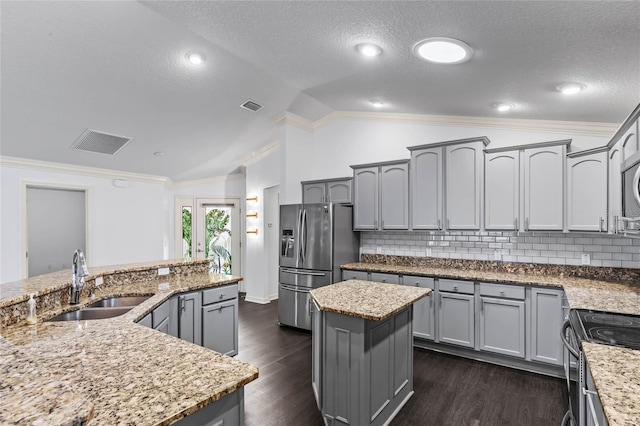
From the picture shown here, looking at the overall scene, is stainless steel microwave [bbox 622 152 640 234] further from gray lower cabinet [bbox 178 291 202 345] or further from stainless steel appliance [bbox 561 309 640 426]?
gray lower cabinet [bbox 178 291 202 345]

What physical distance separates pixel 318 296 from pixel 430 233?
2377mm

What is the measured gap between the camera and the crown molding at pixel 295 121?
16.5 feet

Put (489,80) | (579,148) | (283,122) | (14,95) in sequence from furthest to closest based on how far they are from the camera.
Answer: (283,122)
(579,148)
(14,95)
(489,80)

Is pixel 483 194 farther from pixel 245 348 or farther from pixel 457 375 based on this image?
pixel 245 348

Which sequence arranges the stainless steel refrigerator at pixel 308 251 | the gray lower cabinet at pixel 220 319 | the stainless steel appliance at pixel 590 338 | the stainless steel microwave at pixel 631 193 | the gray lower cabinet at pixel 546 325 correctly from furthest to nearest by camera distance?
the stainless steel refrigerator at pixel 308 251 → the gray lower cabinet at pixel 220 319 → the gray lower cabinet at pixel 546 325 → the stainless steel microwave at pixel 631 193 → the stainless steel appliance at pixel 590 338

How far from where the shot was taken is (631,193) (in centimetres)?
209

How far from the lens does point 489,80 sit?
2.81 m

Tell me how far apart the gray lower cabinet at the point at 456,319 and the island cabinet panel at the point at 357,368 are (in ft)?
4.37

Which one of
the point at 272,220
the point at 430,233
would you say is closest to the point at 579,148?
the point at 430,233

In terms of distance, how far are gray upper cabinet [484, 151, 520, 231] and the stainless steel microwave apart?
1.10 metres

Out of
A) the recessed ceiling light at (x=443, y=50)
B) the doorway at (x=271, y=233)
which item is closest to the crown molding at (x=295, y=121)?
the doorway at (x=271, y=233)

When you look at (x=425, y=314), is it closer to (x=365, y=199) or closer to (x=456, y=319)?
(x=456, y=319)

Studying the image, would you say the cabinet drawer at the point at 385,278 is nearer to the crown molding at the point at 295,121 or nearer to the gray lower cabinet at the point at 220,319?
the gray lower cabinet at the point at 220,319

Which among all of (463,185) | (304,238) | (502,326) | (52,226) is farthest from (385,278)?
(52,226)
